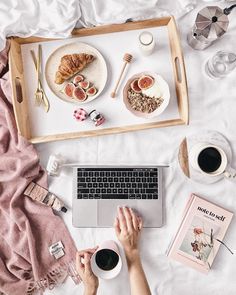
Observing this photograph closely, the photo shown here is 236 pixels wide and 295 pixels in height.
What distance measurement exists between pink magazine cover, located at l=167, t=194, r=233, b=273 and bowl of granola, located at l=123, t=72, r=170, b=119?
0.28 m

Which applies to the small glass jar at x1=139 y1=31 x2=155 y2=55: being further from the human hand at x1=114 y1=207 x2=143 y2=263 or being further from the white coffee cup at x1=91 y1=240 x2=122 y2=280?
the white coffee cup at x1=91 y1=240 x2=122 y2=280

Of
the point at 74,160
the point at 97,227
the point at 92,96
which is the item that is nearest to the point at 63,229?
the point at 97,227

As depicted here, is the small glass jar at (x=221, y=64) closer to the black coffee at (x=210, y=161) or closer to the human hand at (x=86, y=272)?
the black coffee at (x=210, y=161)

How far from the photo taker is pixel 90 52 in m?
1.31

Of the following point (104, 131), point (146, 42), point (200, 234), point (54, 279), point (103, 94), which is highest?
point (146, 42)

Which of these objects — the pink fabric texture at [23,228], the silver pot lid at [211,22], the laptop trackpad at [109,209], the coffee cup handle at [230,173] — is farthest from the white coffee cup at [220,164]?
the pink fabric texture at [23,228]

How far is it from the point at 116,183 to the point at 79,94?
0.93 feet

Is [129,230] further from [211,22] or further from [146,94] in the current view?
[211,22]

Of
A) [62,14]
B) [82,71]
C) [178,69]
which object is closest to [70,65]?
[82,71]

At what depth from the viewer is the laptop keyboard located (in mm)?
1296

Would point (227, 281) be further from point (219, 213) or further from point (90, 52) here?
point (90, 52)

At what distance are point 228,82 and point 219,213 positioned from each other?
389 millimetres

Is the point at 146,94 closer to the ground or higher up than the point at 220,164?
higher up

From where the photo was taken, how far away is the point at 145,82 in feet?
4.17
